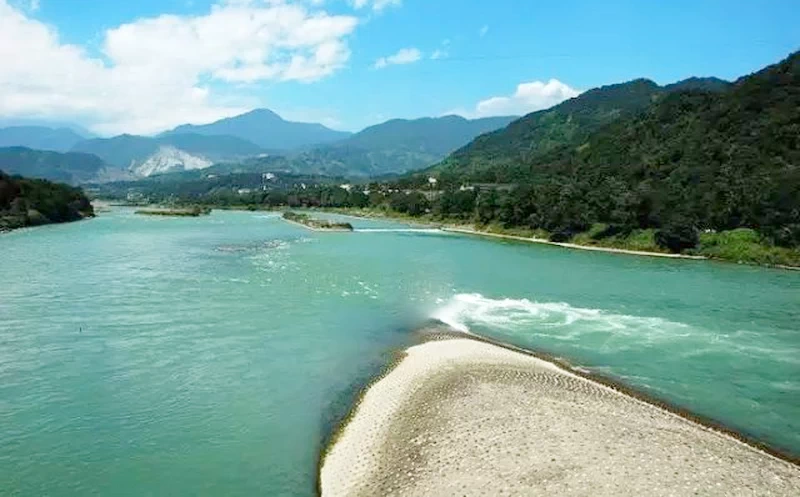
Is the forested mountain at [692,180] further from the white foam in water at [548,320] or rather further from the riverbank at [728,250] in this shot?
the white foam in water at [548,320]

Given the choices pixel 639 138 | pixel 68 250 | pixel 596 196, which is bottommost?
pixel 68 250

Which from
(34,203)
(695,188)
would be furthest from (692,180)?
(34,203)

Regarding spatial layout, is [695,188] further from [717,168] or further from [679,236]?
[679,236]

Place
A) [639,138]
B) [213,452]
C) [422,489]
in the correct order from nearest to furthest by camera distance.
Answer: [422,489]
[213,452]
[639,138]

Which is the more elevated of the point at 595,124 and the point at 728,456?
the point at 595,124

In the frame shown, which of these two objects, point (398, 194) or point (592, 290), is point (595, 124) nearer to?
point (398, 194)

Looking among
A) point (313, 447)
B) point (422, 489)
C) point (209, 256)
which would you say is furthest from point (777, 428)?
point (209, 256)

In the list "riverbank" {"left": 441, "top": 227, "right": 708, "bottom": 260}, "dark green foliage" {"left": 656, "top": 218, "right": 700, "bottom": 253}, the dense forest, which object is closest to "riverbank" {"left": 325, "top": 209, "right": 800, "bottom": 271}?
"riverbank" {"left": 441, "top": 227, "right": 708, "bottom": 260}
